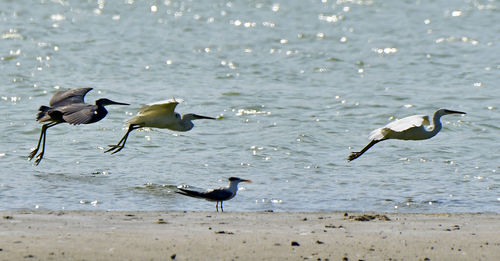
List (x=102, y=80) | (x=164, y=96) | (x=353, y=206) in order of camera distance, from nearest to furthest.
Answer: (x=353, y=206), (x=164, y=96), (x=102, y=80)

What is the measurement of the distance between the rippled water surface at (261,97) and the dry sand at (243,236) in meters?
0.89

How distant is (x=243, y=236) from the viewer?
7414 mm

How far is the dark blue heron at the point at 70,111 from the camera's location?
33.7 feet

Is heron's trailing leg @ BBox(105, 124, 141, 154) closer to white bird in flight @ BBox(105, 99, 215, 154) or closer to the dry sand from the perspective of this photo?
white bird in flight @ BBox(105, 99, 215, 154)

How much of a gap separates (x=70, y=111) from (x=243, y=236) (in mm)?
3950

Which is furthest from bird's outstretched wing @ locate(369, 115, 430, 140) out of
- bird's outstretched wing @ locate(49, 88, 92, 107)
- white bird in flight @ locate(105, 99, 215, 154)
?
bird's outstretched wing @ locate(49, 88, 92, 107)

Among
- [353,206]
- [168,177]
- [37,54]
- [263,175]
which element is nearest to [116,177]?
[168,177]

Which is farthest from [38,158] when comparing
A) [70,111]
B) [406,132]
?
[406,132]

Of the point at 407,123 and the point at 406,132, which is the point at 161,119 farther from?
the point at 407,123

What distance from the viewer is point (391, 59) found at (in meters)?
20.8

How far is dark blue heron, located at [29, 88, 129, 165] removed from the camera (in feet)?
33.7

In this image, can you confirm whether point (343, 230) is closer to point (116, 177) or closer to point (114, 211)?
point (114, 211)

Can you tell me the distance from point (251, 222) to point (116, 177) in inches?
122

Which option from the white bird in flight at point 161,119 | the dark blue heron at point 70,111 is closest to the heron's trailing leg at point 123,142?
the white bird in flight at point 161,119
